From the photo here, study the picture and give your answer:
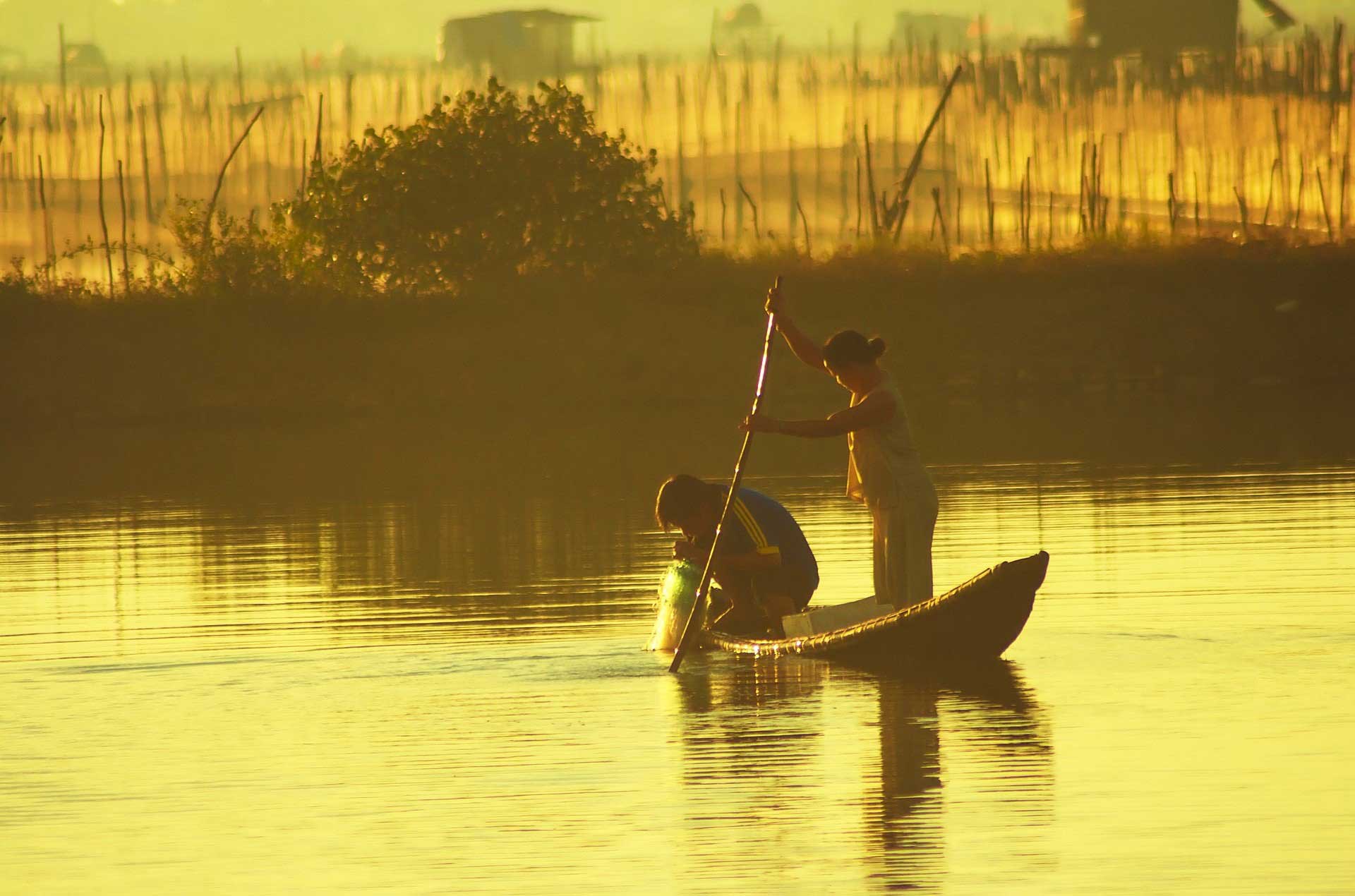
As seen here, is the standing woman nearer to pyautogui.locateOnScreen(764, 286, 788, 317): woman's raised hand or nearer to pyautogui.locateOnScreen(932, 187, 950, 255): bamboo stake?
pyautogui.locateOnScreen(764, 286, 788, 317): woman's raised hand

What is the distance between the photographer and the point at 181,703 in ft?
41.0

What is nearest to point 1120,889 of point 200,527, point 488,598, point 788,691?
point 788,691

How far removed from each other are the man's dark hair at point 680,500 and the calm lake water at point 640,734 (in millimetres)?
797

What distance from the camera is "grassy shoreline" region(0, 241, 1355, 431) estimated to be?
50844mm

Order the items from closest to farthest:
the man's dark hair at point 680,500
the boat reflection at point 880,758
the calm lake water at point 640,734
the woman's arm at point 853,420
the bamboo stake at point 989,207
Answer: the calm lake water at point 640,734
the boat reflection at point 880,758
the woman's arm at point 853,420
the man's dark hair at point 680,500
the bamboo stake at point 989,207

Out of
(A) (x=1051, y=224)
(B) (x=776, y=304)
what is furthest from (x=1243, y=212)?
(B) (x=776, y=304)

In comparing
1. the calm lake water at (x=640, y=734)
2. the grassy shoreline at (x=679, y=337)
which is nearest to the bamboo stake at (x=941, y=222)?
the grassy shoreline at (x=679, y=337)

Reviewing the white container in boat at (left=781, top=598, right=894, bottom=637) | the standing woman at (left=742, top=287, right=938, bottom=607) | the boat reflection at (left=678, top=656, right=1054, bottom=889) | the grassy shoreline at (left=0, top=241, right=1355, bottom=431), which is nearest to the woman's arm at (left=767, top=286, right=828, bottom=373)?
the standing woman at (left=742, top=287, right=938, bottom=607)

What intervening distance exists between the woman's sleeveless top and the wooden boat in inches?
25.3

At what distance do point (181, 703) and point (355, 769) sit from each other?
230 cm

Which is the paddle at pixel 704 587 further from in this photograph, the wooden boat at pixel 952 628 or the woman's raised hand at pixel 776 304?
the wooden boat at pixel 952 628

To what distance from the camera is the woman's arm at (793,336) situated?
1349 cm

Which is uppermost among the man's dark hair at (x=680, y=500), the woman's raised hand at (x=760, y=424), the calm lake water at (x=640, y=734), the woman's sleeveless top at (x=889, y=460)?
the woman's raised hand at (x=760, y=424)

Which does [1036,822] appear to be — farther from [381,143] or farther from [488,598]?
[381,143]
